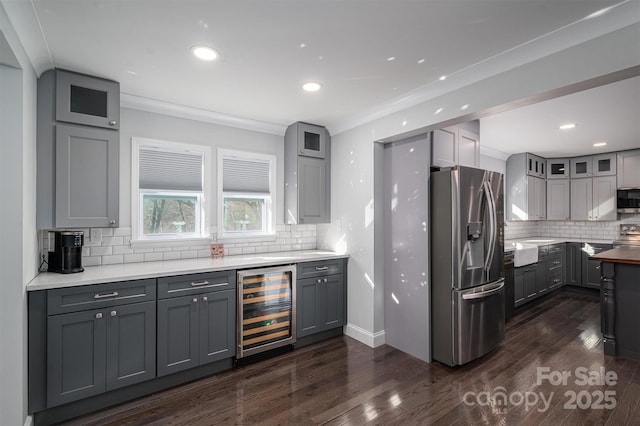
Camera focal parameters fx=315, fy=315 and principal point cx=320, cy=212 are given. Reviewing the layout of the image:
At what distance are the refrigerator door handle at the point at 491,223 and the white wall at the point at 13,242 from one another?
3800 mm

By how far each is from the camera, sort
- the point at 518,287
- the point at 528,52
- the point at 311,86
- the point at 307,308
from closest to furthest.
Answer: the point at 528,52
the point at 311,86
the point at 307,308
the point at 518,287

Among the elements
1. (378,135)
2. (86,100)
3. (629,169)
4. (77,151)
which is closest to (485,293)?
(378,135)

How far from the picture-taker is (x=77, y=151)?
259 cm

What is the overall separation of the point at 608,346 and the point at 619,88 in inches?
103

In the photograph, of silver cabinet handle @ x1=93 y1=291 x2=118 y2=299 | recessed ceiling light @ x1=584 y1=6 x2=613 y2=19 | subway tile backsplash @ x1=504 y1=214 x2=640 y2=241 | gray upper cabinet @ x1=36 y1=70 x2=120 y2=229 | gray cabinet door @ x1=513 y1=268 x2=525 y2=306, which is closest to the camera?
recessed ceiling light @ x1=584 y1=6 x2=613 y2=19

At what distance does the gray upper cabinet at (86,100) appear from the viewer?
2506 millimetres

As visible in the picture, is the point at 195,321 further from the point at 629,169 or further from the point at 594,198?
the point at 629,169

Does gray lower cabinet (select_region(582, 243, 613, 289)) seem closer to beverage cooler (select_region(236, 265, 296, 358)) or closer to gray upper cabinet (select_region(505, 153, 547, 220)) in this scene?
gray upper cabinet (select_region(505, 153, 547, 220))

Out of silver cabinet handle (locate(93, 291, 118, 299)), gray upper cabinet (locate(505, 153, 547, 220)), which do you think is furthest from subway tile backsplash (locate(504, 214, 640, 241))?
silver cabinet handle (locate(93, 291, 118, 299))

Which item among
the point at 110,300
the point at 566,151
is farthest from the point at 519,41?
the point at 566,151

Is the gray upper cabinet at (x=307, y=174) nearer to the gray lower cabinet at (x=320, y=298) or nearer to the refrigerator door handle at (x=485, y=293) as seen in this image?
the gray lower cabinet at (x=320, y=298)

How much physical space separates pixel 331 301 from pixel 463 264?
5.03ft

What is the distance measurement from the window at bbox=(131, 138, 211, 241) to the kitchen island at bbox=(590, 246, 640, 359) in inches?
Answer: 173

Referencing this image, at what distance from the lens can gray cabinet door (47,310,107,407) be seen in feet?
7.21
